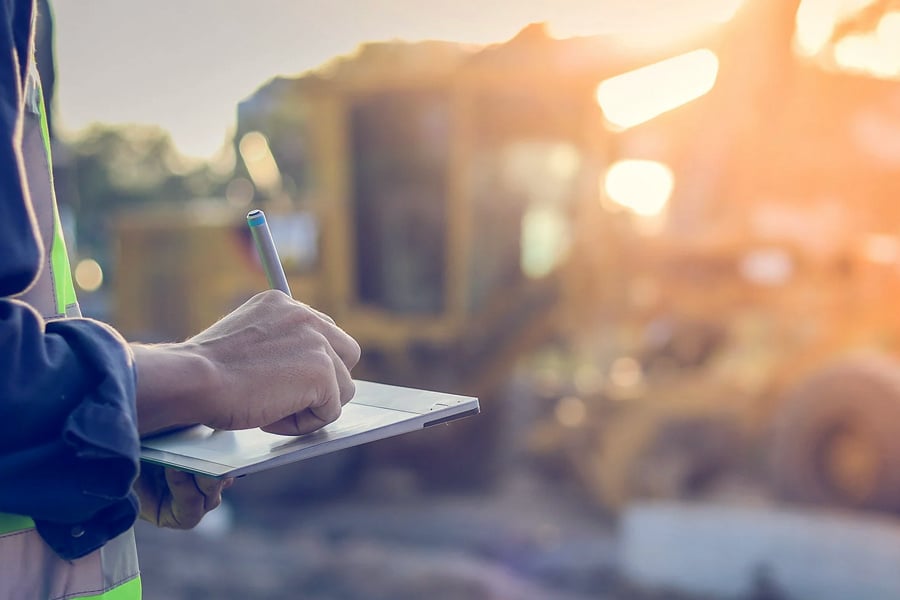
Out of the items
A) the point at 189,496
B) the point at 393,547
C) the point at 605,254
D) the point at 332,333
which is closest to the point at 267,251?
the point at 332,333

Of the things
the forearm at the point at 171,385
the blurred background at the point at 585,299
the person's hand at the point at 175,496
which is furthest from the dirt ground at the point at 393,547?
the forearm at the point at 171,385

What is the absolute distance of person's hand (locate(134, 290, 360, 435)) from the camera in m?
0.92

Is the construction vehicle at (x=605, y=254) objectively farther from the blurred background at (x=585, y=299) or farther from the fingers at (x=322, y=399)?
the fingers at (x=322, y=399)

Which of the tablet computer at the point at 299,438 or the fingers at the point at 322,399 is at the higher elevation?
the fingers at the point at 322,399

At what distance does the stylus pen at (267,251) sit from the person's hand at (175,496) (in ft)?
0.73

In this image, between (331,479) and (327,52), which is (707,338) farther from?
(327,52)

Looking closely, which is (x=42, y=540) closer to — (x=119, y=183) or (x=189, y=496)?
(x=189, y=496)

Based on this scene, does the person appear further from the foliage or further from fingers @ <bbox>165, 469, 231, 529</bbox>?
the foliage

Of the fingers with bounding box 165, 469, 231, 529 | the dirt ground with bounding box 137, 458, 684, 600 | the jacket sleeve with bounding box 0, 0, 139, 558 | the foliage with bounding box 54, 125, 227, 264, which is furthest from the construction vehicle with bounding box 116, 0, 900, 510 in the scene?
the foliage with bounding box 54, 125, 227, 264

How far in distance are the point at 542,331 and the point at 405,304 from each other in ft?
3.11

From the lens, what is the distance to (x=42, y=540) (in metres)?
0.93

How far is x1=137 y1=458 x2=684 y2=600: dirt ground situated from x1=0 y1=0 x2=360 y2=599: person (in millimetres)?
3490

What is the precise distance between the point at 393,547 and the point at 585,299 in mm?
2078

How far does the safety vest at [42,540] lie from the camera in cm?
91
